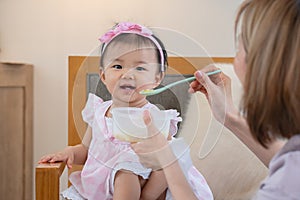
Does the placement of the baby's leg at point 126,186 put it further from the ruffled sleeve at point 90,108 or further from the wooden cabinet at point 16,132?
the wooden cabinet at point 16,132

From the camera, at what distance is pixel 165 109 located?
1.16 meters

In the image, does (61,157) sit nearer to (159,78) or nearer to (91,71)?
(91,71)

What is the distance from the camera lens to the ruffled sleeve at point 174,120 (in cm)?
117

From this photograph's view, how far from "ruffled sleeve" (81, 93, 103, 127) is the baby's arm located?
0.03 meters

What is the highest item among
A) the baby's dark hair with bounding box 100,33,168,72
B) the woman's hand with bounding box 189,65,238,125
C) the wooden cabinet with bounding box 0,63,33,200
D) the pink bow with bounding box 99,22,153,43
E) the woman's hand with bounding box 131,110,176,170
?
the pink bow with bounding box 99,22,153,43

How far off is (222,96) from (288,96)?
20.6 inches

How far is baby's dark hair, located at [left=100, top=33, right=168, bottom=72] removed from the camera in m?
1.12

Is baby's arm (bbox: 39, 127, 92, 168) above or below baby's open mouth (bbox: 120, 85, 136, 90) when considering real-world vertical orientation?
below

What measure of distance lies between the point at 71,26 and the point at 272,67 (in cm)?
146

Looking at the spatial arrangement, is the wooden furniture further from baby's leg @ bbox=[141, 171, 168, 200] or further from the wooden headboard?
baby's leg @ bbox=[141, 171, 168, 200]

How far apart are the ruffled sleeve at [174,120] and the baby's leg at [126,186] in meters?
0.14

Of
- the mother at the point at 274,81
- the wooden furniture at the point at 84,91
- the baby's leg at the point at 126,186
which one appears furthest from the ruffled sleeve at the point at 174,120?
the mother at the point at 274,81

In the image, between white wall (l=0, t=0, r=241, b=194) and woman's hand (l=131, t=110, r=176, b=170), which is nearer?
woman's hand (l=131, t=110, r=176, b=170)

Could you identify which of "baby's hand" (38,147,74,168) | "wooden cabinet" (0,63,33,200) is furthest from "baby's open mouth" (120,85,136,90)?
"wooden cabinet" (0,63,33,200)
